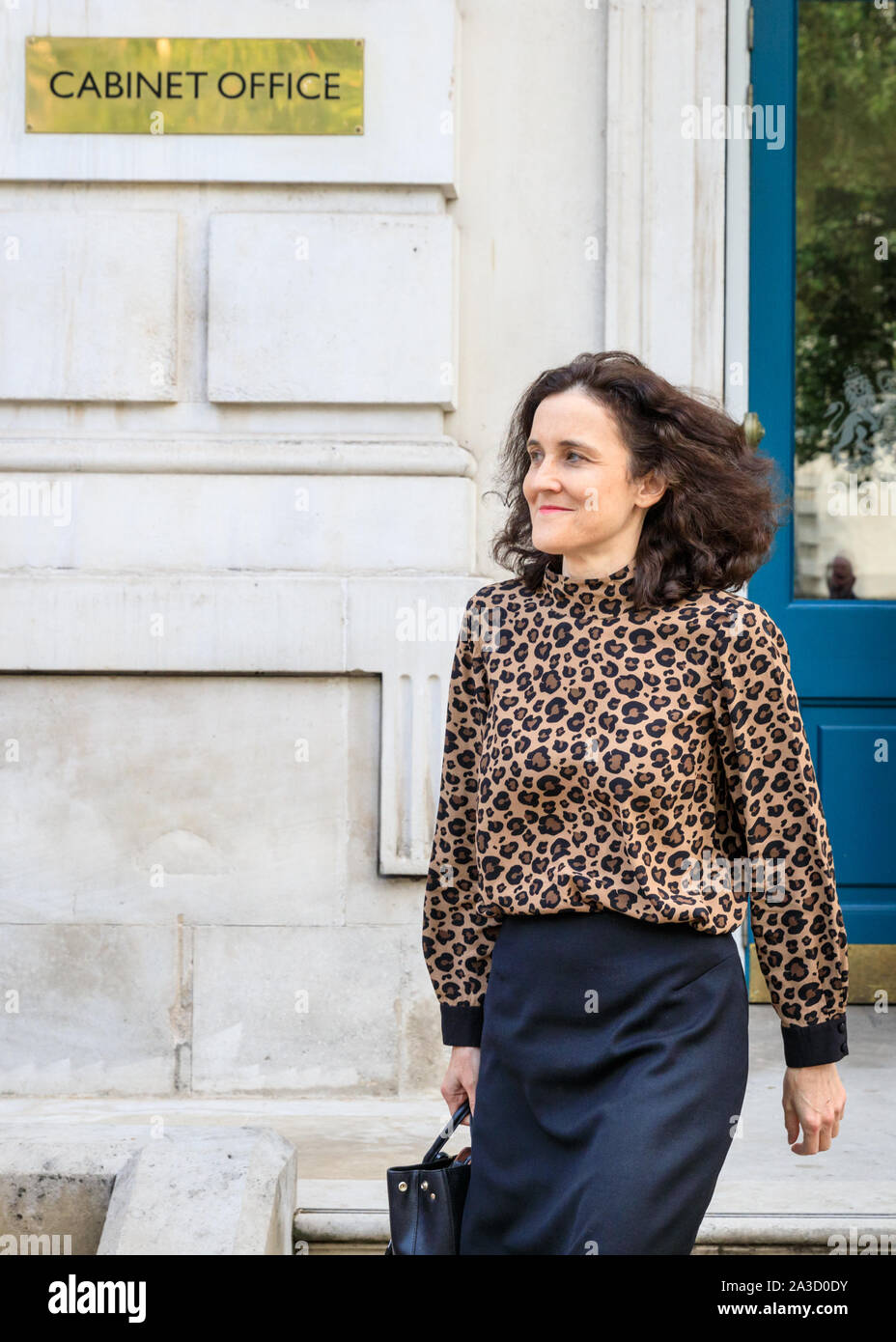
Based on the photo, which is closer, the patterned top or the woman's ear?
the patterned top

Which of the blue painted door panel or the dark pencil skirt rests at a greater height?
the blue painted door panel

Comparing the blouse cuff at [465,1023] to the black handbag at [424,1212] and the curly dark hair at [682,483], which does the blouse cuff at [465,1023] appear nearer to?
the black handbag at [424,1212]

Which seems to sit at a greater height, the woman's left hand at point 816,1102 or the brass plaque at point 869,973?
the woman's left hand at point 816,1102

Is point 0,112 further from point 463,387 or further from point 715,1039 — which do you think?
point 715,1039

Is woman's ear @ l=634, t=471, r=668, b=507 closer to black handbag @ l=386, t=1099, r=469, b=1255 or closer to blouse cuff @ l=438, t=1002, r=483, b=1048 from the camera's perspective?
blouse cuff @ l=438, t=1002, r=483, b=1048

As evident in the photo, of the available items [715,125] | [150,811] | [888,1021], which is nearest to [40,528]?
[150,811]

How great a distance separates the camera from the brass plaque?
5.23 meters

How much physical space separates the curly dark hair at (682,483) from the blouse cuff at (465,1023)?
741 mm

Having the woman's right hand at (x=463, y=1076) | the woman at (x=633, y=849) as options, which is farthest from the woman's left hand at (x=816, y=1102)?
the woman's right hand at (x=463, y=1076)

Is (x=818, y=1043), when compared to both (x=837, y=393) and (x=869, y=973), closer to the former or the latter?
(x=869, y=973)

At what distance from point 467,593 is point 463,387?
2.32 ft

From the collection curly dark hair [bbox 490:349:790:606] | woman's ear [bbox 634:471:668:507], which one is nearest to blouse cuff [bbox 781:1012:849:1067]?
curly dark hair [bbox 490:349:790:606]

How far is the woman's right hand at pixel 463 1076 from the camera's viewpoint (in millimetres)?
2533

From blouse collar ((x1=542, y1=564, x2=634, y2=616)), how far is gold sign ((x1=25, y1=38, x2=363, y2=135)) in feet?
9.03
